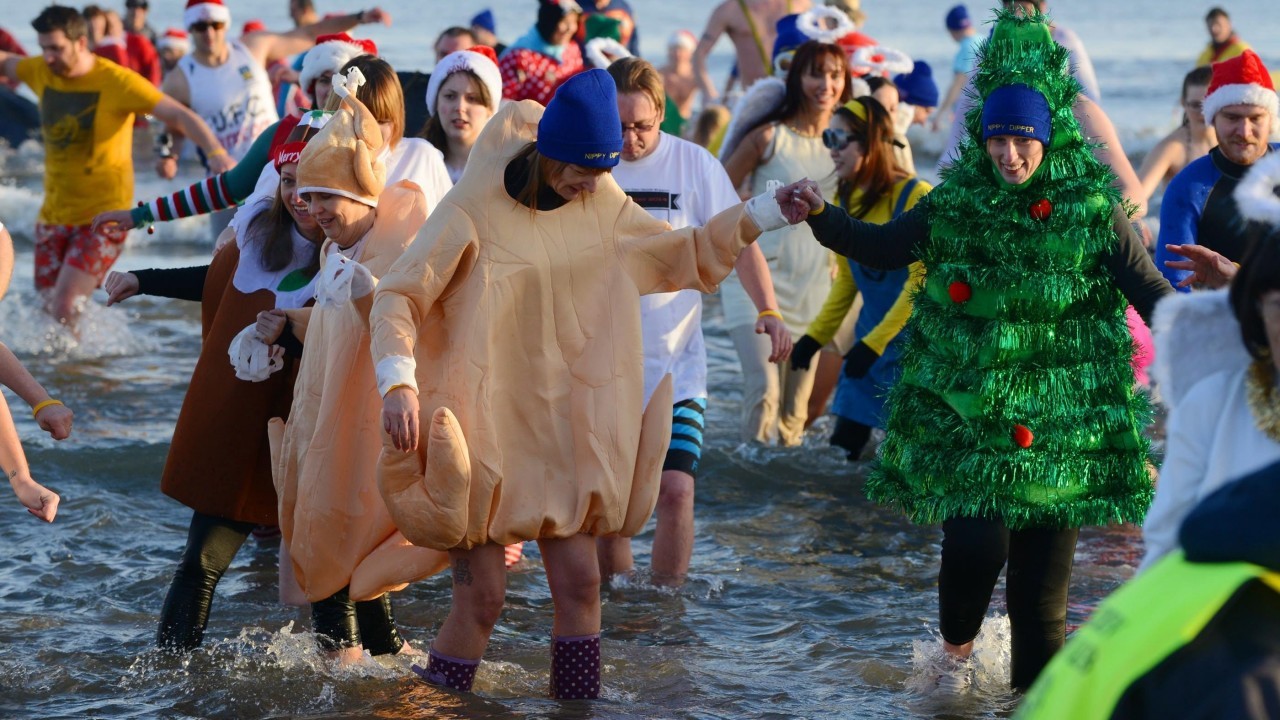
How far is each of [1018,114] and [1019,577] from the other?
1.26m

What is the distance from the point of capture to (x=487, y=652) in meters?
5.74

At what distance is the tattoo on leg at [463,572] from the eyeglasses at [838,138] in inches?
120

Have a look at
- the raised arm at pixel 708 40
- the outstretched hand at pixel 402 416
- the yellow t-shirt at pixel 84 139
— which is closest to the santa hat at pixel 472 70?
the outstretched hand at pixel 402 416

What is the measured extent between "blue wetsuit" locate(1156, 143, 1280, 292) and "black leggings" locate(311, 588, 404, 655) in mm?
2832

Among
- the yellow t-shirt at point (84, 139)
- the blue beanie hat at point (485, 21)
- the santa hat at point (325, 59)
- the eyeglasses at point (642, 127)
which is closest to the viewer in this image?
the eyeglasses at point (642, 127)

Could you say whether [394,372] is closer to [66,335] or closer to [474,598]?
[474,598]

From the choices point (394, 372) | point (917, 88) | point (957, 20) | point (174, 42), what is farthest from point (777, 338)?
point (957, 20)

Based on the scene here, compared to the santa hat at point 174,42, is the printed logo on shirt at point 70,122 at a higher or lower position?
lower

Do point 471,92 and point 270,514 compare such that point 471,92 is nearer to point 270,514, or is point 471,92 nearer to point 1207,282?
point 270,514

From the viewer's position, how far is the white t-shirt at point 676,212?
19.9 ft

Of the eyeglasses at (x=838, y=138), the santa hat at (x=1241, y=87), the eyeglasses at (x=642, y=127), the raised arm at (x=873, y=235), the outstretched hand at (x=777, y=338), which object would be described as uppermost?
the santa hat at (x=1241, y=87)

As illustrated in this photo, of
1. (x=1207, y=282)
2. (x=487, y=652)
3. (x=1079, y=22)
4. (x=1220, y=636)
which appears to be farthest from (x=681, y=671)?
(x=1079, y=22)

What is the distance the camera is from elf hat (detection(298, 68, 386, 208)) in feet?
15.7

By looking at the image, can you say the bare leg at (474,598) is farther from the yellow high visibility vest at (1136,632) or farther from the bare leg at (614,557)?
the yellow high visibility vest at (1136,632)
